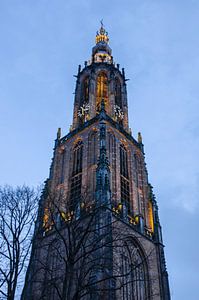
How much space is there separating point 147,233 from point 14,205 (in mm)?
23268

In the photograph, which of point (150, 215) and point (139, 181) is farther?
point (139, 181)

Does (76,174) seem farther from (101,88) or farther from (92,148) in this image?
(101,88)

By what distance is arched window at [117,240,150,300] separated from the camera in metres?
32.5

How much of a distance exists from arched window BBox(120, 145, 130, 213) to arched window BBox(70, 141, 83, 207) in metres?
4.76

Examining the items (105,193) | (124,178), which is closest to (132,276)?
(105,193)

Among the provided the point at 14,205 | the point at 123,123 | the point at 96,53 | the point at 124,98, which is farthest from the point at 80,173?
the point at 96,53

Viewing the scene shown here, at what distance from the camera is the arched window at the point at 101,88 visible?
56025mm

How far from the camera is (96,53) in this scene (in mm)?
67688

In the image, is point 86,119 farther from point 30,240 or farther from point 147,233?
point 30,240

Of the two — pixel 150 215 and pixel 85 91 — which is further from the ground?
pixel 85 91

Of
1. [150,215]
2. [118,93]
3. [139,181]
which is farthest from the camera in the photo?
[118,93]

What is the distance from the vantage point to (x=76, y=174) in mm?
44344

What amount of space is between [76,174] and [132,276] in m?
14.0

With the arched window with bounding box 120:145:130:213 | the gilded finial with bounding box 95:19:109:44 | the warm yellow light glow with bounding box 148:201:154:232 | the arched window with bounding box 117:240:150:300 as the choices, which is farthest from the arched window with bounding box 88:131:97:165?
the gilded finial with bounding box 95:19:109:44
